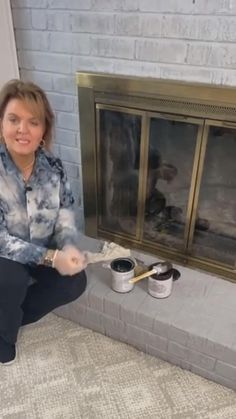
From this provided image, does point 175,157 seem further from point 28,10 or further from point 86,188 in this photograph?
point 28,10

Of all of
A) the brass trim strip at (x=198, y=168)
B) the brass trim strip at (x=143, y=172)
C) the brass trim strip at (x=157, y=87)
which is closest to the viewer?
the brass trim strip at (x=157, y=87)

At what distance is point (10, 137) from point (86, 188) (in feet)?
1.80

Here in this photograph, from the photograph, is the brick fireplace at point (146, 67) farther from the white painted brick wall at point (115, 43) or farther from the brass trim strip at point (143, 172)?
the brass trim strip at point (143, 172)

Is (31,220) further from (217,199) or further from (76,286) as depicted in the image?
(217,199)

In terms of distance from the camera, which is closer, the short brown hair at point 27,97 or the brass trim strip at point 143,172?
the short brown hair at point 27,97

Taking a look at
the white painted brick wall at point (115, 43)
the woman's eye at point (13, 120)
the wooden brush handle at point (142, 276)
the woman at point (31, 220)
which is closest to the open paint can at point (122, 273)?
the wooden brush handle at point (142, 276)

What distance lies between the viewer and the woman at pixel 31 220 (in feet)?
3.44

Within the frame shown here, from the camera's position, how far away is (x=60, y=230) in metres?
1.21

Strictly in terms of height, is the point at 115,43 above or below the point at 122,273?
above

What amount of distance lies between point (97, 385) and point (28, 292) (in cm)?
35

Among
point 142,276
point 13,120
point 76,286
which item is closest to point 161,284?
point 142,276

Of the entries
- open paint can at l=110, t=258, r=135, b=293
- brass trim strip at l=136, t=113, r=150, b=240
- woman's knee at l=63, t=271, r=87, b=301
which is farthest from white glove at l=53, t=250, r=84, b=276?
brass trim strip at l=136, t=113, r=150, b=240

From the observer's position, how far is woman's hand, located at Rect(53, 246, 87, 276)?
43.0 inches

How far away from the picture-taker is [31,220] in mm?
1152
